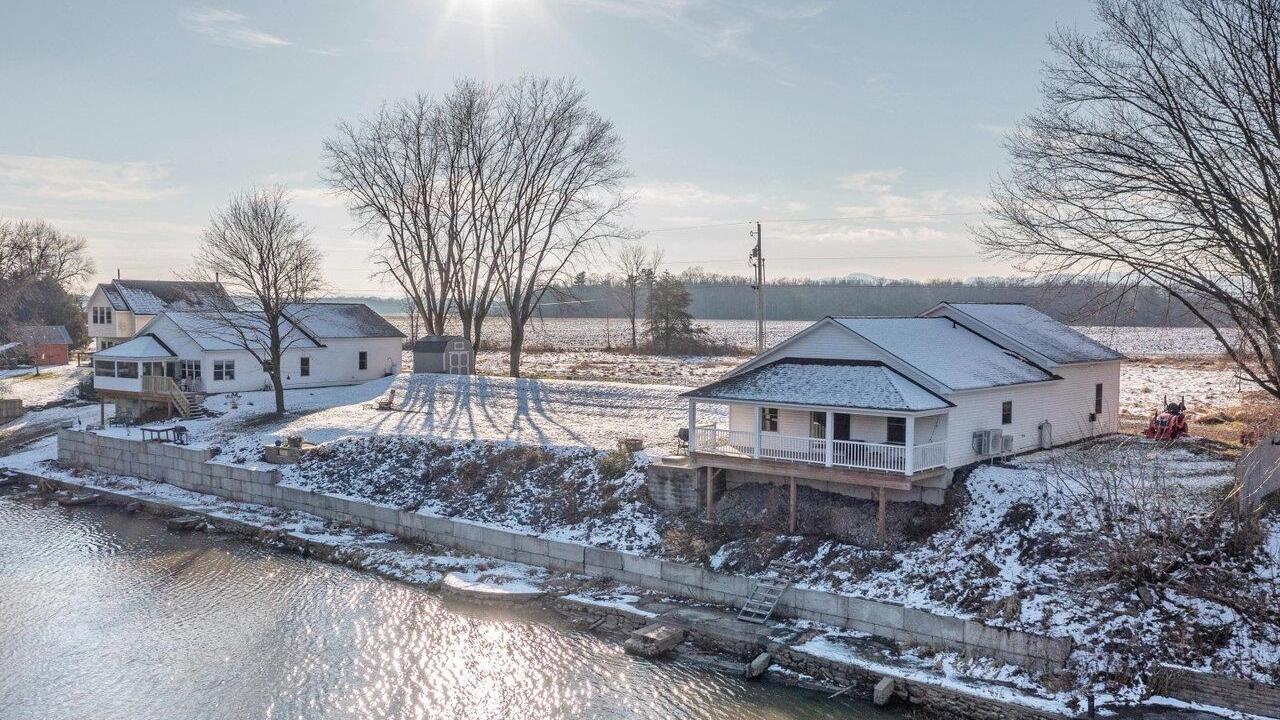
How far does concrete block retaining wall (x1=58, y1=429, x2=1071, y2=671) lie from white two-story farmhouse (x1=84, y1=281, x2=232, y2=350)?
61.9 ft

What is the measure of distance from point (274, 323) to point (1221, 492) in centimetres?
3594

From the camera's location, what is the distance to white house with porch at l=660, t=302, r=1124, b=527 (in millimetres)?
22047

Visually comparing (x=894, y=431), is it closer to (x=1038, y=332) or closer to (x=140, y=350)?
(x=1038, y=332)

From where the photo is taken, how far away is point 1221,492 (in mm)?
20297

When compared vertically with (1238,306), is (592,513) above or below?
below

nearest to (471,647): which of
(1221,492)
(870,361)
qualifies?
(870,361)

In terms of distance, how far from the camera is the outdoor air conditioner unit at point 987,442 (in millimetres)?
23672

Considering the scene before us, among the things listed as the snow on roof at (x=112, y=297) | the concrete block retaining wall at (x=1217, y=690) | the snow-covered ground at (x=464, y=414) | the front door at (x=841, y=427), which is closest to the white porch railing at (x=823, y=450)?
the front door at (x=841, y=427)

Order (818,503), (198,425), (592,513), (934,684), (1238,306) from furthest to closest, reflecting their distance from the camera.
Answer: (198,425), (592,513), (818,503), (1238,306), (934,684)

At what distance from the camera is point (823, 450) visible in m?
22.7

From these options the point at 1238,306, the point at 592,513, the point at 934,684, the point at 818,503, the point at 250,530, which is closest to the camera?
A: the point at 934,684

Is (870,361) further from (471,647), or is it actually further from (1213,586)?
(471,647)

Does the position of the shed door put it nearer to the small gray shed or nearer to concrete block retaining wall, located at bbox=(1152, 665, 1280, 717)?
the small gray shed

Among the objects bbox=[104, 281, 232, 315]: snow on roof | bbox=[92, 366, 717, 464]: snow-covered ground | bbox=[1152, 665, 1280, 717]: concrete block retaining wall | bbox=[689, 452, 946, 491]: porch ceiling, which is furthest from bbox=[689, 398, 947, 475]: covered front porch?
bbox=[104, 281, 232, 315]: snow on roof
